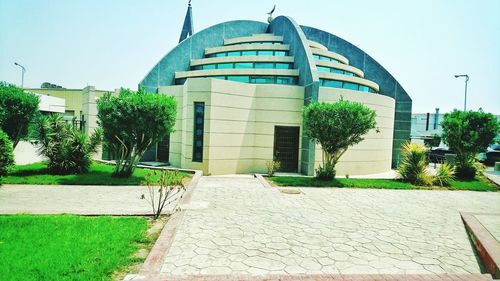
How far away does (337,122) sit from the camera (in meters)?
14.0

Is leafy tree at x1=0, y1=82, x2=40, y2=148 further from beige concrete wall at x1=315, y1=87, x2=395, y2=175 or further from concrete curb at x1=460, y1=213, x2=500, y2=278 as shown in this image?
concrete curb at x1=460, y1=213, x2=500, y2=278

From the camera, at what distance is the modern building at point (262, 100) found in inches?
680

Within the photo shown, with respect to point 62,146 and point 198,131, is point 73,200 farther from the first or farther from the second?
point 198,131

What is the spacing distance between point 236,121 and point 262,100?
2.36 meters

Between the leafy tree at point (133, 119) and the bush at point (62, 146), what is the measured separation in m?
1.54

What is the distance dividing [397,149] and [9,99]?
90.7ft

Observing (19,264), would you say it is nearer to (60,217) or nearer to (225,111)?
(60,217)

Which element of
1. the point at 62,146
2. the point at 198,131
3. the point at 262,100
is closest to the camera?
the point at 62,146

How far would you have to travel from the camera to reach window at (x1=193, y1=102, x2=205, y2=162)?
56.6ft

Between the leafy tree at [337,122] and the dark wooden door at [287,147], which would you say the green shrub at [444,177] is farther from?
the dark wooden door at [287,147]

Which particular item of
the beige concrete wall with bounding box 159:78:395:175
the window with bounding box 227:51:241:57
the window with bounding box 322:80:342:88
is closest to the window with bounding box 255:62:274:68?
the window with bounding box 227:51:241:57

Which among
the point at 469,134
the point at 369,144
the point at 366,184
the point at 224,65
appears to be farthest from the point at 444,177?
the point at 224,65

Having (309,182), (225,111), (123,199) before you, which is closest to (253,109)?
(225,111)

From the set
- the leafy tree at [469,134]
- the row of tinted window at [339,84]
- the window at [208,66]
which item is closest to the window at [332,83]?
the row of tinted window at [339,84]
